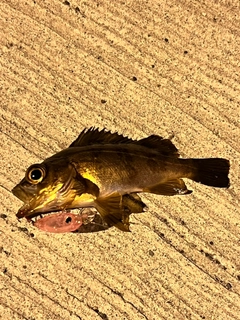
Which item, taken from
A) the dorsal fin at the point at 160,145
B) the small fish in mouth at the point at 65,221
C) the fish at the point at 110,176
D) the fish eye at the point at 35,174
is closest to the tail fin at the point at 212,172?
the fish at the point at 110,176

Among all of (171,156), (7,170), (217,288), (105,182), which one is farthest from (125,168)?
(217,288)

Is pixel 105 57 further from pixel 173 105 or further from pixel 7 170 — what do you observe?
pixel 7 170

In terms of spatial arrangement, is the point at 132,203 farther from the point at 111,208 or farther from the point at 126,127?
the point at 126,127

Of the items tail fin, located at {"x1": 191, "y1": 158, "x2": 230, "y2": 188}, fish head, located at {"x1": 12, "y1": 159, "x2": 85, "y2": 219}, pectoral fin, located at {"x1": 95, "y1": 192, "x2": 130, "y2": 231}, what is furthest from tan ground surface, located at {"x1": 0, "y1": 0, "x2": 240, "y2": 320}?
fish head, located at {"x1": 12, "y1": 159, "x2": 85, "y2": 219}

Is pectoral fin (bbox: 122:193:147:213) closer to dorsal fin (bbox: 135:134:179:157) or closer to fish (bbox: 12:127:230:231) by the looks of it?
fish (bbox: 12:127:230:231)

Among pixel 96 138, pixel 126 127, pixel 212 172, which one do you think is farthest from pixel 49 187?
pixel 212 172

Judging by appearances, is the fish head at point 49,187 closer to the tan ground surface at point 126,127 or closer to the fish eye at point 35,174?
the fish eye at point 35,174
